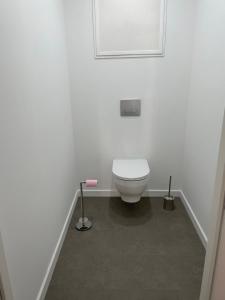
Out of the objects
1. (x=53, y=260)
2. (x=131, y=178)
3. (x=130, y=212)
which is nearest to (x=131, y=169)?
(x=131, y=178)

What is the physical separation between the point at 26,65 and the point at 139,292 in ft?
5.34

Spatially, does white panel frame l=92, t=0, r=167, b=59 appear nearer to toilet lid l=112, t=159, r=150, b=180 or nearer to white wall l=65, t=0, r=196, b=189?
white wall l=65, t=0, r=196, b=189

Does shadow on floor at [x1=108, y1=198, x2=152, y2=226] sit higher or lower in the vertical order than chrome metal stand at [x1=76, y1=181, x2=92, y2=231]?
lower

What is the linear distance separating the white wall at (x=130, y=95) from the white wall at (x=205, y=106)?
15 centimetres

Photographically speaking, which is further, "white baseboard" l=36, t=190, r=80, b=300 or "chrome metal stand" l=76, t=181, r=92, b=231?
"chrome metal stand" l=76, t=181, r=92, b=231

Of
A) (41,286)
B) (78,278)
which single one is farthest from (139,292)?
(41,286)

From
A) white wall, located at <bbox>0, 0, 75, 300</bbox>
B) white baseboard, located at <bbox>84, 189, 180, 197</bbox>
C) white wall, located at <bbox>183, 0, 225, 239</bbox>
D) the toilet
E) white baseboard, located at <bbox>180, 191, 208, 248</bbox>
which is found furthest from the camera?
white baseboard, located at <bbox>84, 189, 180, 197</bbox>

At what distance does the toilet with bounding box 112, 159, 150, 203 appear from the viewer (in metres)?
2.05

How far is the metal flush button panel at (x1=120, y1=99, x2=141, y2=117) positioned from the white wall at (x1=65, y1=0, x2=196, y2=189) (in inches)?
2.0

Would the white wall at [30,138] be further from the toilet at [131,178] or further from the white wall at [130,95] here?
the toilet at [131,178]

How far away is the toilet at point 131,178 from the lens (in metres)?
2.05

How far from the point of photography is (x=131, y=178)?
2035 mm

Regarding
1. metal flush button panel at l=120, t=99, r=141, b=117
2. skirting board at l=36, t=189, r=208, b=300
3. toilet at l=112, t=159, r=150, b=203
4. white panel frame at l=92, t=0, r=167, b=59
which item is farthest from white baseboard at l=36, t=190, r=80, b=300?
white panel frame at l=92, t=0, r=167, b=59

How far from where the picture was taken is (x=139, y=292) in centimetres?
149
